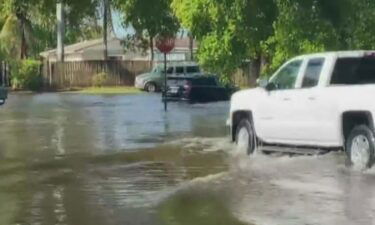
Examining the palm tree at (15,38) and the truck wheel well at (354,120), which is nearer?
the truck wheel well at (354,120)

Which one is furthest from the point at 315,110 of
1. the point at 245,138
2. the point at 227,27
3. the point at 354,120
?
the point at 227,27

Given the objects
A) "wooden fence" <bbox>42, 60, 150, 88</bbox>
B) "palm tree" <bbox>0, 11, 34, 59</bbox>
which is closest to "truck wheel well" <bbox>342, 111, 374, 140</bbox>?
"wooden fence" <bbox>42, 60, 150, 88</bbox>

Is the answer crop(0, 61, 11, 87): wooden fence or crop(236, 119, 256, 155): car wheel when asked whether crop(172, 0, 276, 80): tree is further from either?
crop(0, 61, 11, 87): wooden fence

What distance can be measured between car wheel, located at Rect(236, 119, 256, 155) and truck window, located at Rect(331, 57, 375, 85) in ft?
7.79

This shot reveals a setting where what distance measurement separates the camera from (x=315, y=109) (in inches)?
622

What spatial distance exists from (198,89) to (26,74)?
20.8 metres

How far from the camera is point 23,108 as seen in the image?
124 feet

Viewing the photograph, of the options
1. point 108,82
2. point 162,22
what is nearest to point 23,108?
point 162,22

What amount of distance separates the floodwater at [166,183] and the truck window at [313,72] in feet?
3.90

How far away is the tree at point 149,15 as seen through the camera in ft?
70.8

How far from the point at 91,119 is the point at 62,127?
344 centimetres

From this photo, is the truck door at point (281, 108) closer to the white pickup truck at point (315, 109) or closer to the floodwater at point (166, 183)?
the white pickup truck at point (315, 109)

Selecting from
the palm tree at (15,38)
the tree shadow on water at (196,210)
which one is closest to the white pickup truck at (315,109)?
the tree shadow on water at (196,210)

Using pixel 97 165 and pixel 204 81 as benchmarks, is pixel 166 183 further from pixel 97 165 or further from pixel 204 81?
pixel 204 81
